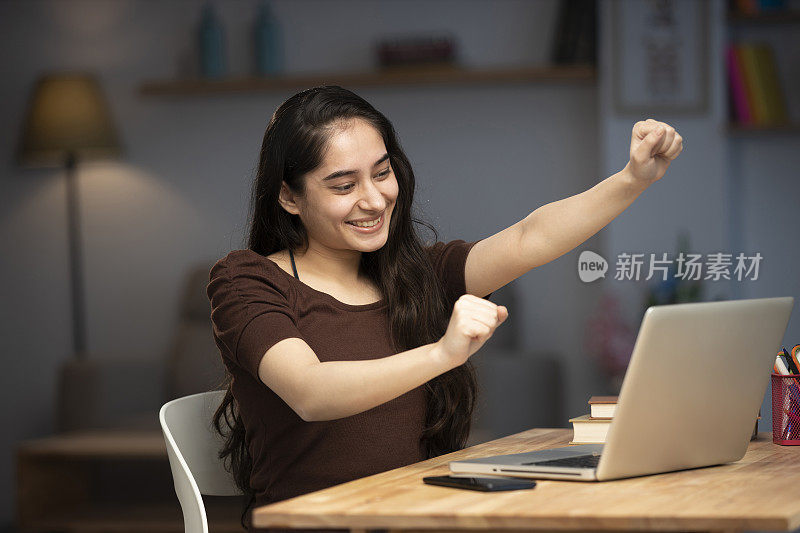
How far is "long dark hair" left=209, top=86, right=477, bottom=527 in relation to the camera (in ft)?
5.15

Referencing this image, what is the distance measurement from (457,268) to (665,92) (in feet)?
7.19

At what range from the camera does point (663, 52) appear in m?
3.66

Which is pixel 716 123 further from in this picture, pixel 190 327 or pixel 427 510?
pixel 427 510

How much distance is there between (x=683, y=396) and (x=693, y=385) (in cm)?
2

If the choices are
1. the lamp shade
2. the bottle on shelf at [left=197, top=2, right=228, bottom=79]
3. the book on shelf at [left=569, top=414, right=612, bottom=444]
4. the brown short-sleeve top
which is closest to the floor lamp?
the lamp shade

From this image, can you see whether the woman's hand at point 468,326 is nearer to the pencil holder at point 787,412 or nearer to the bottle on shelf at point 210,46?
the pencil holder at point 787,412

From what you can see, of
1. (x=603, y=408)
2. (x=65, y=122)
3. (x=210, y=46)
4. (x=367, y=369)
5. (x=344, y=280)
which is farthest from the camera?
(x=210, y=46)

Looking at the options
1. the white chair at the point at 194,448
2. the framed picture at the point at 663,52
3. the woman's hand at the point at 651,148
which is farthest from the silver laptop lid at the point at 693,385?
the framed picture at the point at 663,52

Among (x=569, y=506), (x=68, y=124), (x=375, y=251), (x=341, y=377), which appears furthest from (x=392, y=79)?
(x=569, y=506)

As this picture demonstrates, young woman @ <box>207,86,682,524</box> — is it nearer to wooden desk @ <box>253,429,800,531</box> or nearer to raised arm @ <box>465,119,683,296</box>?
raised arm @ <box>465,119,683,296</box>

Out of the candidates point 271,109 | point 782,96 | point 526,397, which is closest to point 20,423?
point 271,109

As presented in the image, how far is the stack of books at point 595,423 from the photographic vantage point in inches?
58.8

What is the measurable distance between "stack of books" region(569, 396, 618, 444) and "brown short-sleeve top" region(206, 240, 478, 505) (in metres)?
0.23

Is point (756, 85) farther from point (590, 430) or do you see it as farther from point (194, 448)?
point (194, 448)
